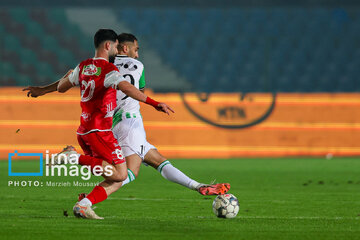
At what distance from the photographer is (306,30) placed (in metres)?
18.1

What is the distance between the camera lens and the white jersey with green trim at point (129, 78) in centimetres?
628

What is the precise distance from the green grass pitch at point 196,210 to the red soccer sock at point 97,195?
200 mm

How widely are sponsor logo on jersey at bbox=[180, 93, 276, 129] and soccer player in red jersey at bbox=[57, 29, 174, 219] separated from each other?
29.6 ft

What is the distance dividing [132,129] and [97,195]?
2.59ft

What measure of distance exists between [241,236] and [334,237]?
0.66 metres

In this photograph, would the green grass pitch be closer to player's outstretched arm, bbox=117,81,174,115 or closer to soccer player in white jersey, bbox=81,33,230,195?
soccer player in white jersey, bbox=81,33,230,195

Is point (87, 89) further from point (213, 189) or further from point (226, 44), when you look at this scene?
point (226, 44)

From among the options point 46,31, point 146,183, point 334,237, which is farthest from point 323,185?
point 46,31

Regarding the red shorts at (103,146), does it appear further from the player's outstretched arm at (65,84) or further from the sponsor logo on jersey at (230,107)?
the sponsor logo on jersey at (230,107)

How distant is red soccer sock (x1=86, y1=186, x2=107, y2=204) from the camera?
570cm

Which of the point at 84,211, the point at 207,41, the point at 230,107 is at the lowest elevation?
the point at 84,211

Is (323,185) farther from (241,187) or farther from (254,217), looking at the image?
(254,217)

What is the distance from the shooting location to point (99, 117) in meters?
5.71

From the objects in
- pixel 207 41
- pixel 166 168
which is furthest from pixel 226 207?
pixel 207 41
